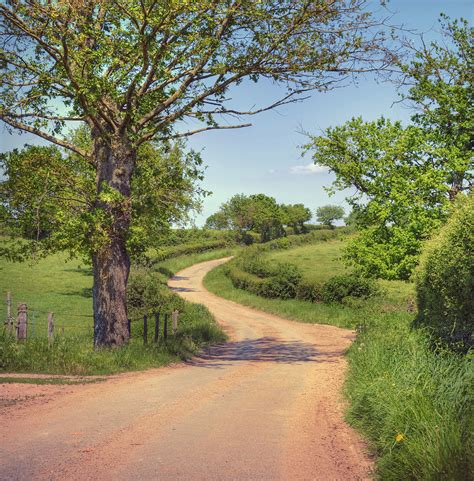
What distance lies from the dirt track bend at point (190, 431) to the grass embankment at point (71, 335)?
1.06 meters

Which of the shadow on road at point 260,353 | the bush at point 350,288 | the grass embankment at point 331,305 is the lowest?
the shadow on road at point 260,353

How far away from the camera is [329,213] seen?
182750 mm

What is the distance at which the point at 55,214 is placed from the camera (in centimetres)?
1462

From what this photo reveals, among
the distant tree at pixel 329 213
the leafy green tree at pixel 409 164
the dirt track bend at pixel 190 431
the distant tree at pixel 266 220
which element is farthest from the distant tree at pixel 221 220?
the dirt track bend at pixel 190 431

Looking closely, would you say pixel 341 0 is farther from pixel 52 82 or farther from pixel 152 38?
pixel 52 82

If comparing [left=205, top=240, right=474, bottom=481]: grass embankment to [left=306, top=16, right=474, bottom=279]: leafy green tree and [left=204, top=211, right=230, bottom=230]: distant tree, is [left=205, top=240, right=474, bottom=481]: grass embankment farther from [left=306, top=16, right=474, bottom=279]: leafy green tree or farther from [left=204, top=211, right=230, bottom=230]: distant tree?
[left=204, top=211, right=230, bottom=230]: distant tree

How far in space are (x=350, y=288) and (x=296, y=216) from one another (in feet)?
297

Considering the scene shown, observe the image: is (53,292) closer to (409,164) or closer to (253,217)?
(409,164)

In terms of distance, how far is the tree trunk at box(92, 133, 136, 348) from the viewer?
15.3 m

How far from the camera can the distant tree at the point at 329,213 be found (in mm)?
178275

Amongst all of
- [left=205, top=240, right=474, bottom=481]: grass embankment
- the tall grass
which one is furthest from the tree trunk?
the tall grass

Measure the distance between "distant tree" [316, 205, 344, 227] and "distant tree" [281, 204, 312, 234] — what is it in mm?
46260

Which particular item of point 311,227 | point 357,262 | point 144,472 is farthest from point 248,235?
point 144,472

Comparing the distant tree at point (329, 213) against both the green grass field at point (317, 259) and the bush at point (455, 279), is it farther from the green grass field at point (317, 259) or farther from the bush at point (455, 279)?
the bush at point (455, 279)
